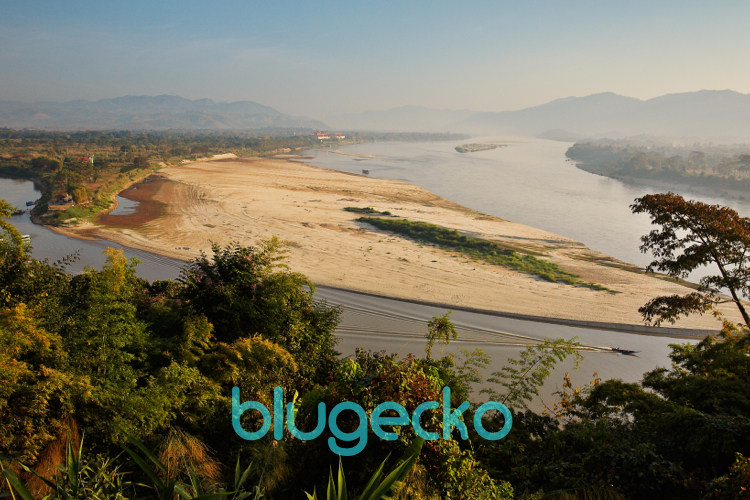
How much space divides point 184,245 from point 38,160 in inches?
1830

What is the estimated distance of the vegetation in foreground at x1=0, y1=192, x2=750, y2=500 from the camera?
4258 mm

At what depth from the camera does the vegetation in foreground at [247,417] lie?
4258 millimetres

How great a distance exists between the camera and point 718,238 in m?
8.76

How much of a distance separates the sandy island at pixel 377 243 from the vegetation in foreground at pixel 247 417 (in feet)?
37.0

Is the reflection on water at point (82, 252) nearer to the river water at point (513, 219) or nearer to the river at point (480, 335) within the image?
the river water at point (513, 219)

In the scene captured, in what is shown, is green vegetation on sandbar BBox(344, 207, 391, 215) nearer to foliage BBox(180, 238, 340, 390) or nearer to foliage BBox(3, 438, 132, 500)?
foliage BBox(180, 238, 340, 390)

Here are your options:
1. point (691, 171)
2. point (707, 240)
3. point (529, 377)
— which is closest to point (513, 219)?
point (707, 240)

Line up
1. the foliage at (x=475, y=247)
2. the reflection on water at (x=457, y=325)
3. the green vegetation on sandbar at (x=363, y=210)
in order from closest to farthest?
the reflection on water at (x=457, y=325), the foliage at (x=475, y=247), the green vegetation on sandbar at (x=363, y=210)

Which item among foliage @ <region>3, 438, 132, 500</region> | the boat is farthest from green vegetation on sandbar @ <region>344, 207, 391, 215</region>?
foliage @ <region>3, 438, 132, 500</region>

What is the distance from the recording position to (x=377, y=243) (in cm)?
2670

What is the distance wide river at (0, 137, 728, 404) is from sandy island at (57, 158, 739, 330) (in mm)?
1396

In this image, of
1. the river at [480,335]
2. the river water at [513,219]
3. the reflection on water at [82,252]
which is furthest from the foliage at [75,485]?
the reflection on water at [82,252]

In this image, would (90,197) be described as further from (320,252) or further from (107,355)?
(107,355)

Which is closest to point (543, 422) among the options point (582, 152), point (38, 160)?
point (38, 160)
